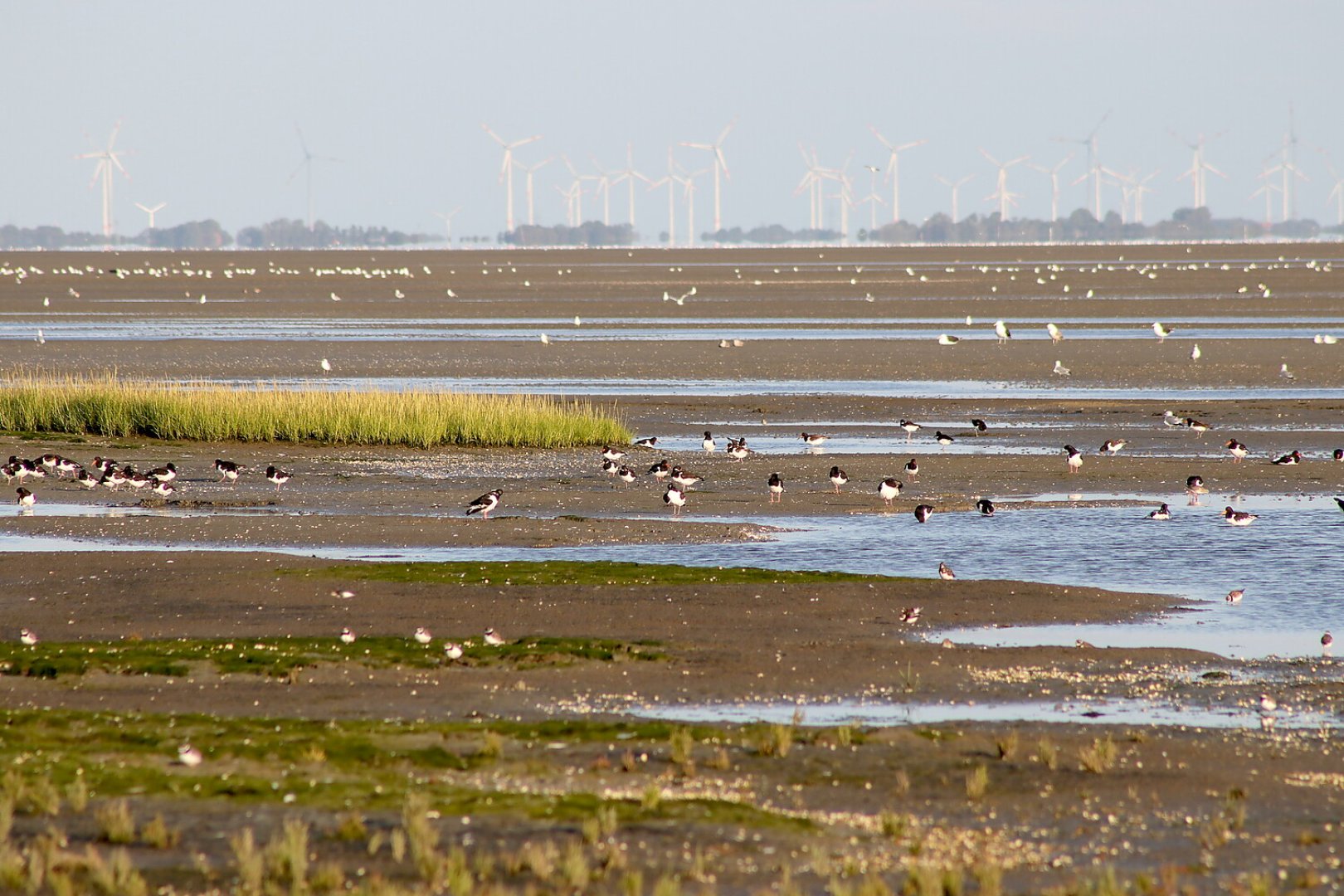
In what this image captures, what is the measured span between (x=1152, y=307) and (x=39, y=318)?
45.7 metres

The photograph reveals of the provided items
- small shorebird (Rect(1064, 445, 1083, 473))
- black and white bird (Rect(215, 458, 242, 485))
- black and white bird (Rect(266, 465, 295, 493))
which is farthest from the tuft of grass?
black and white bird (Rect(215, 458, 242, 485))

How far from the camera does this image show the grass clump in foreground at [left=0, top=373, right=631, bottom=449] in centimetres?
2964

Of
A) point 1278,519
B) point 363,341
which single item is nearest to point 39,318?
point 363,341

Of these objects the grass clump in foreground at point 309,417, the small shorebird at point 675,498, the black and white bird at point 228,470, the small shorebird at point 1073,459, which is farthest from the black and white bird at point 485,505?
the small shorebird at point 1073,459

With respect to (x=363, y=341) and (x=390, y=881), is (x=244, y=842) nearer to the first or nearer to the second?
(x=390, y=881)

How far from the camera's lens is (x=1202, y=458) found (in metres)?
27.4

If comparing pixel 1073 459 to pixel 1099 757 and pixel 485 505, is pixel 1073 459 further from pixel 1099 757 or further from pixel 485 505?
pixel 1099 757

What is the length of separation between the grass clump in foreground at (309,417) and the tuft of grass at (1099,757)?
1945 centimetres

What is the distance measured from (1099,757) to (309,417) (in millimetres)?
21910

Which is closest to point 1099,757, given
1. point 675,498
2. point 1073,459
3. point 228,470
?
point 675,498

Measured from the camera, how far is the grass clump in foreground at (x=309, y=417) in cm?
2964

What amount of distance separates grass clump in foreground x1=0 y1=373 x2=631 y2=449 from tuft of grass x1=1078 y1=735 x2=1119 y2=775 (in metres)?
19.5

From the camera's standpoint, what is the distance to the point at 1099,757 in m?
10.2

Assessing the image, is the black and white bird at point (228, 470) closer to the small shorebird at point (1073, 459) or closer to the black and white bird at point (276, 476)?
the black and white bird at point (276, 476)
